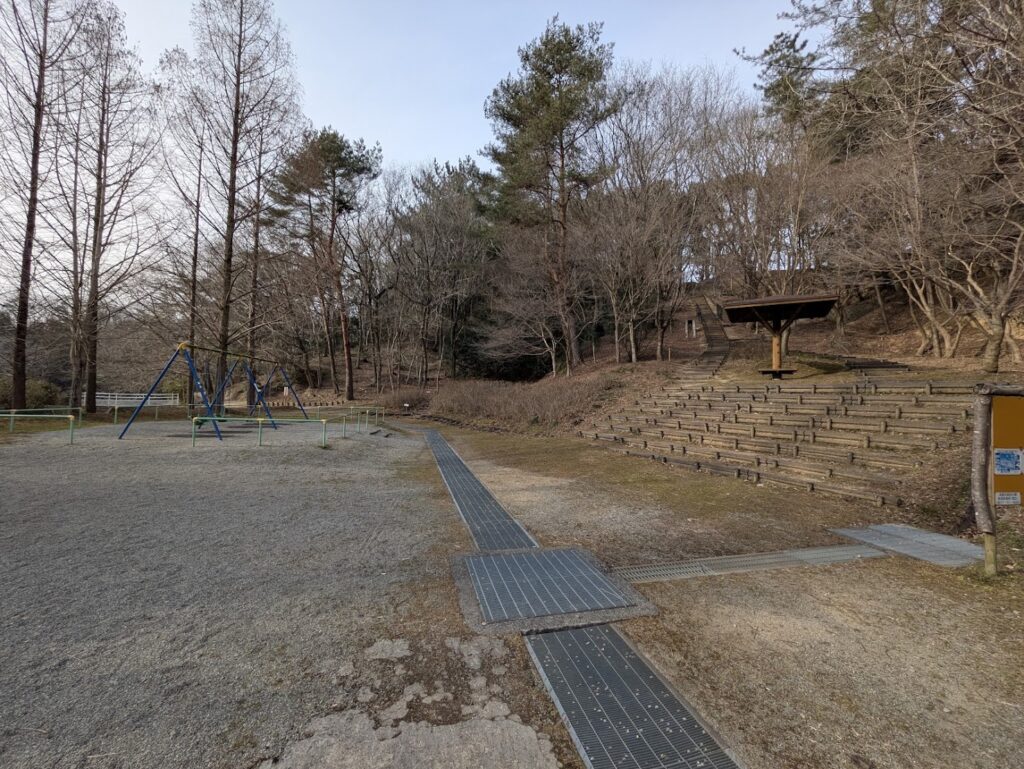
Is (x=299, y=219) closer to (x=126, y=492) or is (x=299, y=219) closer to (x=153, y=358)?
(x=153, y=358)

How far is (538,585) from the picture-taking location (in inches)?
137

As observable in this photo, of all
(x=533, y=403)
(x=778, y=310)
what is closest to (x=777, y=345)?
(x=778, y=310)

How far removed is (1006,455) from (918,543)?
1.38 meters

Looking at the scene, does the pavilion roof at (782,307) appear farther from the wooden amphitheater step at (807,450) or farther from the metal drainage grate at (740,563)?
the metal drainage grate at (740,563)

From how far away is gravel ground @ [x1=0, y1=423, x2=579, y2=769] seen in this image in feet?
6.21

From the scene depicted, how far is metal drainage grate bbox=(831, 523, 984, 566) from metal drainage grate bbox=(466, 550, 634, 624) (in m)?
2.80

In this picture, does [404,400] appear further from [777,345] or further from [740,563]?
[740,563]

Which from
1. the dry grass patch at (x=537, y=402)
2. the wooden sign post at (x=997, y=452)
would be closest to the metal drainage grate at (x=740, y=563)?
the wooden sign post at (x=997, y=452)

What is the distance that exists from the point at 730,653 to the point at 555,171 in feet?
72.8

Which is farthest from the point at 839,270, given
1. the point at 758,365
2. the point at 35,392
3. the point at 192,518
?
the point at 35,392

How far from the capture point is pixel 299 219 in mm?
25500

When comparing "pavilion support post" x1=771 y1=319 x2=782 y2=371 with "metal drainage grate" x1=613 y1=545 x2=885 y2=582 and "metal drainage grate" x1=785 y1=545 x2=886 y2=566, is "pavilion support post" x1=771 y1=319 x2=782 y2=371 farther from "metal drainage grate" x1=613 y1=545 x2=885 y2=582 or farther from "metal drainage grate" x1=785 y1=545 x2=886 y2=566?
"metal drainage grate" x1=613 y1=545 x2=885 y2=582

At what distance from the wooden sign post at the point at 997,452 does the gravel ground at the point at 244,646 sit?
11.7 feet

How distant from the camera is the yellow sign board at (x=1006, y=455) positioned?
333 cm
